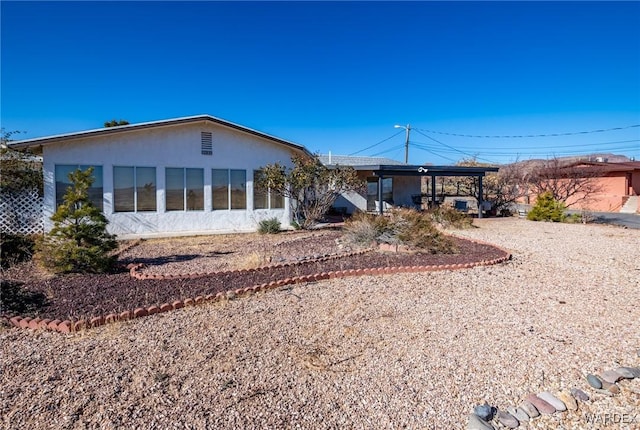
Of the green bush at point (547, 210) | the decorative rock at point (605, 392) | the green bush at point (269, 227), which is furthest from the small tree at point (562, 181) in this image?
the decorative rock at point (605, 392)

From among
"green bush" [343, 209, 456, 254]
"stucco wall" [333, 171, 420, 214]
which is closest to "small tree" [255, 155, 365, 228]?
"green bush" [343, 209, 456, 254]

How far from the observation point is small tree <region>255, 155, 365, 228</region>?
12844 millimetres

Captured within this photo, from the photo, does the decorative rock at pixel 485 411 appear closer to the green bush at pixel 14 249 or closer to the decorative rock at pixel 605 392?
the decorative rock at pixel 605 392

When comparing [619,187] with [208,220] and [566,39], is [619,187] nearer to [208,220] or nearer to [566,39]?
[566,39]

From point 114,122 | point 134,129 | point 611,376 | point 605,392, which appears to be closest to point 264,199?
point 134,129

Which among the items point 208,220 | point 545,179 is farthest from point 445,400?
point 545,179

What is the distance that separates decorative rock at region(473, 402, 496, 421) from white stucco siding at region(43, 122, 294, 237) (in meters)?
11.3

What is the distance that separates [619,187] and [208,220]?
28172 mm

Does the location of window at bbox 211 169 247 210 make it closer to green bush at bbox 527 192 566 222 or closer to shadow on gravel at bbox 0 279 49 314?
shadow on gravel at bbox 0 279 49 314

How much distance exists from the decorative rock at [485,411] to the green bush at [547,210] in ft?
53.8

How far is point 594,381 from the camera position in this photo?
9.96 feet

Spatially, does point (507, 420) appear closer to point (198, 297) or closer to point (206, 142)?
point (198, 297)

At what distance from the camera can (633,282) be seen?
250 inches

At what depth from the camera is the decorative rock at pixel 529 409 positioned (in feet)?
8.68
